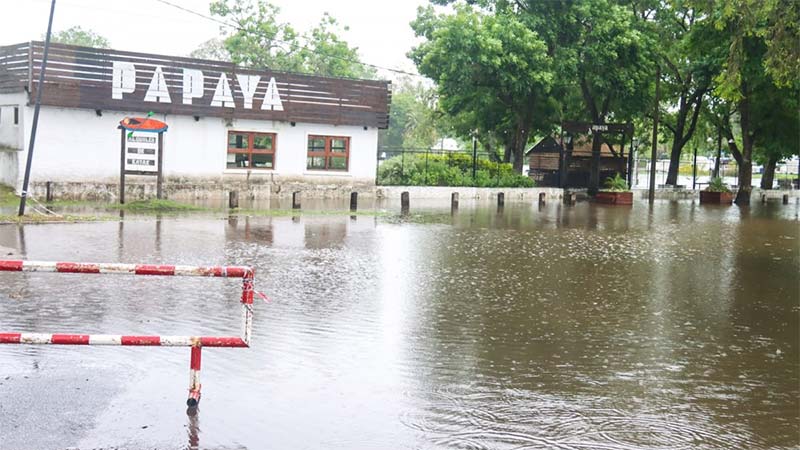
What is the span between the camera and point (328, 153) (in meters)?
37.3

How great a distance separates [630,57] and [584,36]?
249cm

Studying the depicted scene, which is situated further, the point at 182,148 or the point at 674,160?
the point at 674,160

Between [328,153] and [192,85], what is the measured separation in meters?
6.64

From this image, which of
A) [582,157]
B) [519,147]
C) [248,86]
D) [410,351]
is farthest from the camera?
[582,157]

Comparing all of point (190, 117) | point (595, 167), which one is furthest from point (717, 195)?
point (190, 117)

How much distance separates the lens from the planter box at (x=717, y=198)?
45.8 metres

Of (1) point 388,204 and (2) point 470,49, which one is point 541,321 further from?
(2) point 470,49

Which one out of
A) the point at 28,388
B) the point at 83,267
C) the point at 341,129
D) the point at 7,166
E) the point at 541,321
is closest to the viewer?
the point at 83,267

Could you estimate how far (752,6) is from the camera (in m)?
18.2

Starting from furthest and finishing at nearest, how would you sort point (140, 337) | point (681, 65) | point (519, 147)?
point (681, 65), point (519, 147), point (140, 337)

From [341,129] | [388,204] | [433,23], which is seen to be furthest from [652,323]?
[433,23]

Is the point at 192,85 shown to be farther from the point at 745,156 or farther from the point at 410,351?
the point at 745,156

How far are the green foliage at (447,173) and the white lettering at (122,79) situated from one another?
12598 millimetres

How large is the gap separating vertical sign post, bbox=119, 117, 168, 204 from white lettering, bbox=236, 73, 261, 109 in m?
4.93
